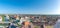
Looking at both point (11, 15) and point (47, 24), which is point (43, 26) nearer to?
point (47, 24)

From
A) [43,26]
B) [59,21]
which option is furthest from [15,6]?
[59,21]

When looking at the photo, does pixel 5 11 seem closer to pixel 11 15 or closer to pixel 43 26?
pixel 11 15

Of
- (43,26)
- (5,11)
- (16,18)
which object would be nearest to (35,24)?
(43,26)

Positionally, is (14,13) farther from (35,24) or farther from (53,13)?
(53,13)

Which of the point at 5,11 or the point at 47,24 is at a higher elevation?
the point at 5,11

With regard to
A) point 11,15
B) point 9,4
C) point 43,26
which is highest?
point 9,4

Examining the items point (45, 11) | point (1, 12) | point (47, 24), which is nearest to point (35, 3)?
point (45, 11)

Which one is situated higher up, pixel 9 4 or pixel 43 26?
pixel 9 4
